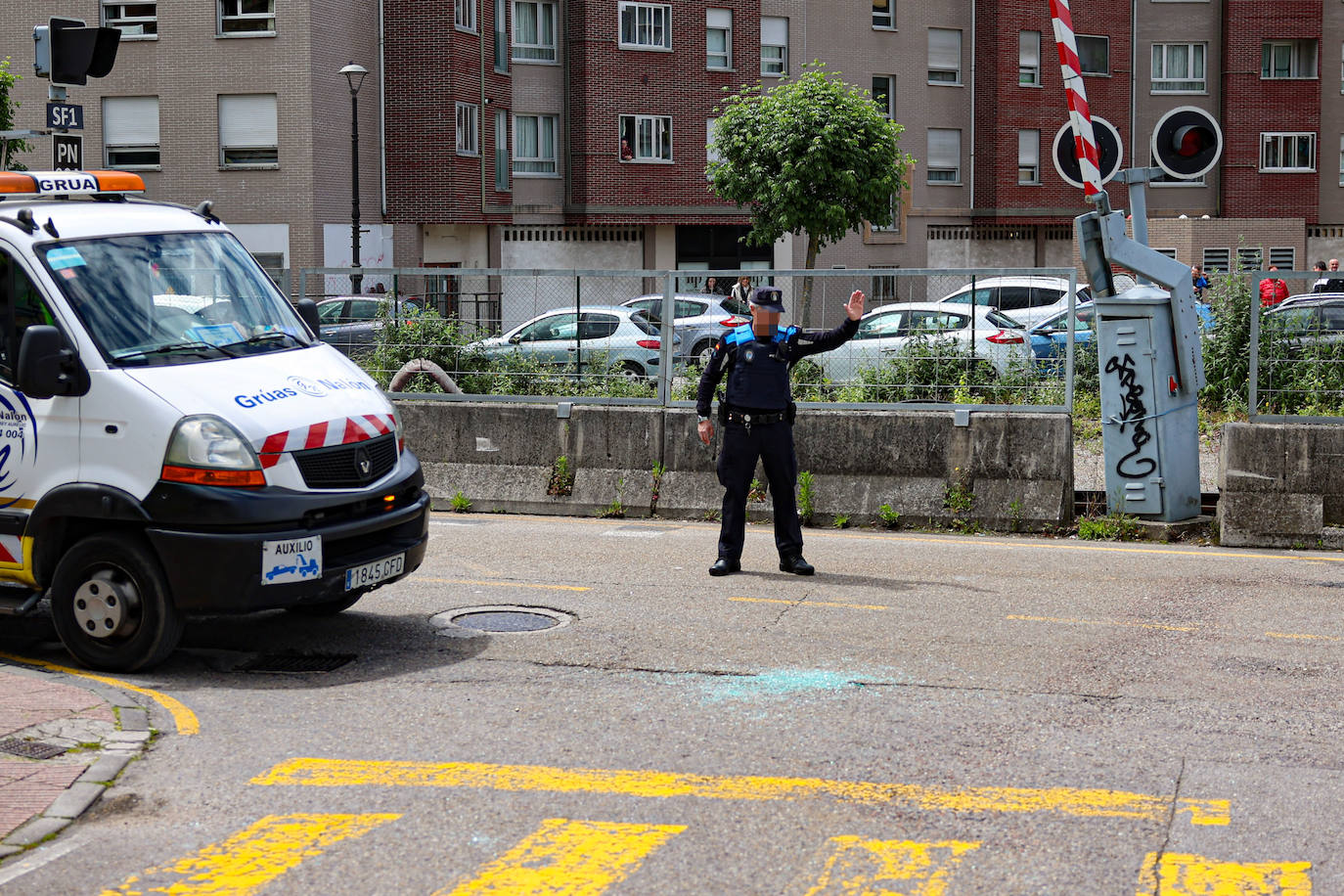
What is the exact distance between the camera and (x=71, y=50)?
12344 millimetres

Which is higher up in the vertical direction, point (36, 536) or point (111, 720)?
point (36, 536)

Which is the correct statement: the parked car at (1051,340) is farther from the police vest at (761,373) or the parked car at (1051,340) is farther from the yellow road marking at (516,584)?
the yellow road marking at (516,584)

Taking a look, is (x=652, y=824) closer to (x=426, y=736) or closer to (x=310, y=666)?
(x=426, y=736)

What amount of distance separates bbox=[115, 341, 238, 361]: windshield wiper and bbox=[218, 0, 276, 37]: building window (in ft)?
108

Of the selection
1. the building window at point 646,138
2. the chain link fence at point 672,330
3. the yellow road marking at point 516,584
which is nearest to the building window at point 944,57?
the building window at point 646,138

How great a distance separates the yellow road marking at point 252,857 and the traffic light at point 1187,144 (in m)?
8.39

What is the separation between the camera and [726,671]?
24.2 ft

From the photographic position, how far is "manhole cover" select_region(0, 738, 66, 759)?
6.13 metres

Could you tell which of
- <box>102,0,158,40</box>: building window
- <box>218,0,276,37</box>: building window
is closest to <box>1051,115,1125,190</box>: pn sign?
<box>218,0,276,37</box>: building window

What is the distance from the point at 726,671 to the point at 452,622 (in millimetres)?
1903

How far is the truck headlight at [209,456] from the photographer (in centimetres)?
720

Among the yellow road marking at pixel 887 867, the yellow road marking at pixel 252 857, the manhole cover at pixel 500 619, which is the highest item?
the manhole cover at pixel 500 619

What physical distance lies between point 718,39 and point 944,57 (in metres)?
7.41

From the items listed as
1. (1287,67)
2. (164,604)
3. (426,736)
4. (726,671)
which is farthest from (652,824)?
(1287,67)
